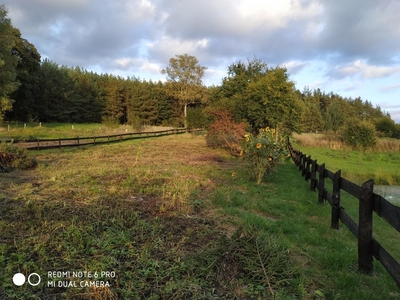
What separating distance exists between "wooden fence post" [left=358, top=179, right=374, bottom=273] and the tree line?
58.3 feet

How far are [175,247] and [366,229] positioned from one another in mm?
2398

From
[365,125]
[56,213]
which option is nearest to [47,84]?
[365,125]

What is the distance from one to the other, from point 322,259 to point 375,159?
2094 cm

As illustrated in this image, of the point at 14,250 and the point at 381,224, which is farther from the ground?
the point at 14,250

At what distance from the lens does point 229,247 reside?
135 inches

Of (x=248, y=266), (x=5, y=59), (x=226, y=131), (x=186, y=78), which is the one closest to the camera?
(x=248, y=266)

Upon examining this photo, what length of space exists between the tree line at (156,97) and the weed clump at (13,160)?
14.2 metres

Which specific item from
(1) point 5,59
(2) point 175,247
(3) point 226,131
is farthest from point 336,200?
(1) point 5,59

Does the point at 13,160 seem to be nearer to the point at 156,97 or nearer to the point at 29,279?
the point at 29,279

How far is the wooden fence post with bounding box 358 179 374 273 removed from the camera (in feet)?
11.3

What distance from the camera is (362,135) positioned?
89.7ft

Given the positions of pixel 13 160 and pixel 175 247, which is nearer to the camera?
pixel 175 247

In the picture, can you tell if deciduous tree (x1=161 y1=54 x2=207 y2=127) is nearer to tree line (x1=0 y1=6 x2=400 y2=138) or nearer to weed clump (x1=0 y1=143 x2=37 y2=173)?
tree line (x1=0 y1=6 x2=400 y2=138)

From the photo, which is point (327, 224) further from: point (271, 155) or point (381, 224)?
point (271, 155)
